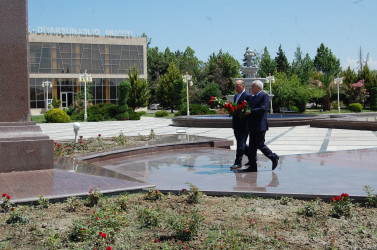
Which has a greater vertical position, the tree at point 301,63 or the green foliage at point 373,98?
the tree at point 301,63

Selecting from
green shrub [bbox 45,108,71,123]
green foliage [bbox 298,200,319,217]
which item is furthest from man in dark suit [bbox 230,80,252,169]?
green shrub [bbox 45,108,71,123]

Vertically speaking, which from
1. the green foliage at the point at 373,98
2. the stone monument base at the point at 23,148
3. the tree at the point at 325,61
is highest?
the tree at the point at 325,61

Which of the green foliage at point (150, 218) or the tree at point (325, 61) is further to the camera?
the tree at point (325, 61)

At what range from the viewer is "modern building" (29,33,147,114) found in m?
51.4

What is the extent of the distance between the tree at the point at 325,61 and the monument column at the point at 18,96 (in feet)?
258

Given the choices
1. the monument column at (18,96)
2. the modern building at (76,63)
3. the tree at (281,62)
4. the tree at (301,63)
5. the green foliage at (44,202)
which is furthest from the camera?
the tree at (301,63)

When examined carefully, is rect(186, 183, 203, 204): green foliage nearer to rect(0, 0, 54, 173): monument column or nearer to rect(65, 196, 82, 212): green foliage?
rect(65, 196, 82, 212): green foliage

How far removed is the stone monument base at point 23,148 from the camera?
6789mm

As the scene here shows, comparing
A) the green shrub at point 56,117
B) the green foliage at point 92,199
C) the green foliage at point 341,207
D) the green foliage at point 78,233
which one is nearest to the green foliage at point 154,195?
the green foliage at point 92,199

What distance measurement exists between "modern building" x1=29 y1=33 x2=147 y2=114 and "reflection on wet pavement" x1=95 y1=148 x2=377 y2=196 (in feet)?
147

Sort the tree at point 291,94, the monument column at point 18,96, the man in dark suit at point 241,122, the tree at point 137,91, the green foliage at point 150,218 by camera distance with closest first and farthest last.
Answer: the green foliage at point 150,218
the monument column at point 18,96
the man in dark suit at point 241,122
the tree at point 291,94
the tree at point 137,91

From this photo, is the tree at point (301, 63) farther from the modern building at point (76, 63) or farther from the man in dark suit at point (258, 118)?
the man in dark suit at point (258, 118)

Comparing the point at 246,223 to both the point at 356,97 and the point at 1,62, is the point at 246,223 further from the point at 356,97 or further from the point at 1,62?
the point at 356,97

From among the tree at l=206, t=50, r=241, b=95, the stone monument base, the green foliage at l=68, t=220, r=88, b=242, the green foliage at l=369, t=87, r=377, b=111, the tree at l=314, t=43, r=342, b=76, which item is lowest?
the green foliage at l=68, t=220, r=88, b=242
